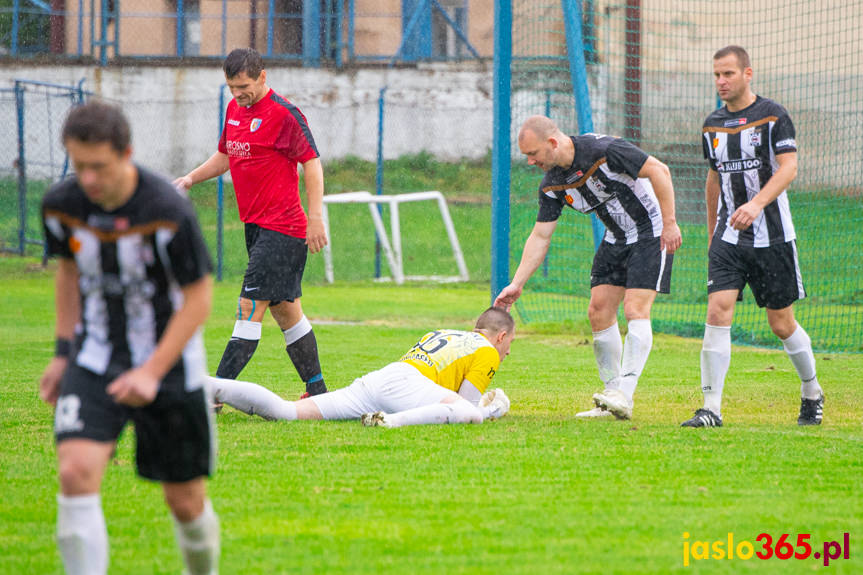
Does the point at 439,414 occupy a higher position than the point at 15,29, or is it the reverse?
the point at 15,29

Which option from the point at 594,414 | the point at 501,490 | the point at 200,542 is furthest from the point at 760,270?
the point at 200,542

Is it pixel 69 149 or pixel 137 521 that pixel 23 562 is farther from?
pixel 69 149

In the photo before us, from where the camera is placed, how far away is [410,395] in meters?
6.38

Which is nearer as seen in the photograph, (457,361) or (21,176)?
(457,361)

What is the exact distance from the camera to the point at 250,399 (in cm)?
629

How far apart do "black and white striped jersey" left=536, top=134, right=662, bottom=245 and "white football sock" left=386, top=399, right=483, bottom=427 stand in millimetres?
1457

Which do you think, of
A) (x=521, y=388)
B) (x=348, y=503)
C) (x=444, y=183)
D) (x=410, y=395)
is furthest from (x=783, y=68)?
(x=444, y=183)

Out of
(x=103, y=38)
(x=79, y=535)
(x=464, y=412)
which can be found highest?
(x=103, y=38)

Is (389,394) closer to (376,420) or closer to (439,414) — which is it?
(376,420)

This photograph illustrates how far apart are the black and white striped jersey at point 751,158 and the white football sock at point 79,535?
4533mm

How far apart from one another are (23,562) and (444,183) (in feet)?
68.0

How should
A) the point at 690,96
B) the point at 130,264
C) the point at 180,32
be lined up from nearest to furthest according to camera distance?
the point at 130,264
the point at 690,96
the point at 180,32

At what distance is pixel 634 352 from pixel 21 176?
1410cm

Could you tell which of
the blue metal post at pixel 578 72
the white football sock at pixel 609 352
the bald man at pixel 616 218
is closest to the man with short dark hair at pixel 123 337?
the bald man at pixel 616 218
